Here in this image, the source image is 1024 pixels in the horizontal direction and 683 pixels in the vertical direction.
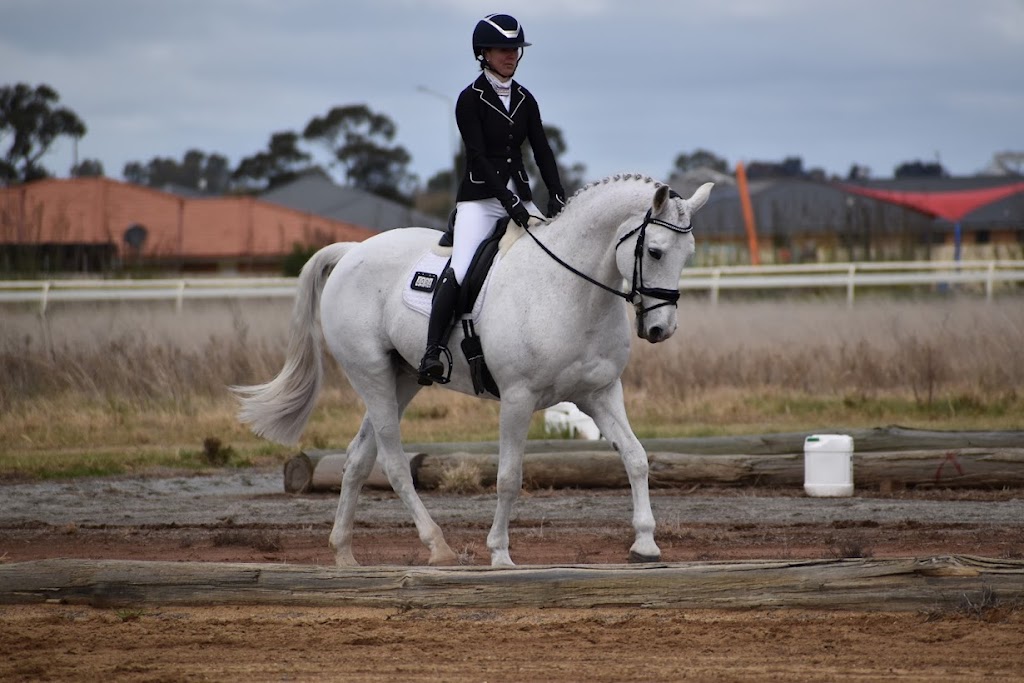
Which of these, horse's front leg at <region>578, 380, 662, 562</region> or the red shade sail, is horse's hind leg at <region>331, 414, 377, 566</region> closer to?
horse's front leg at <region>578, 380, 662, 562</region>

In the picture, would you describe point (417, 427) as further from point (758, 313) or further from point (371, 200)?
point (371, 200)

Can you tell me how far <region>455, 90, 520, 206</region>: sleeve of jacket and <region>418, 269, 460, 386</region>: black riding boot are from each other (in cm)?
60

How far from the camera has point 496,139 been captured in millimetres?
8562

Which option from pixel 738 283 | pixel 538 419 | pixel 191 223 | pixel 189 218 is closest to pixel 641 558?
pixel 538 419

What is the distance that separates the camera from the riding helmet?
8406 millimetres

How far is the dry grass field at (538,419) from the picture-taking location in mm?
15836

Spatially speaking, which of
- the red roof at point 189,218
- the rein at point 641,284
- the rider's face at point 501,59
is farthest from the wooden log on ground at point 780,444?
the red roof at point 189,218

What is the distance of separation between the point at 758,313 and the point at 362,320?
540 inches

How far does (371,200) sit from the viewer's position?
212 ft

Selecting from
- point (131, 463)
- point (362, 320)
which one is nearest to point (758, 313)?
point (131, 463)

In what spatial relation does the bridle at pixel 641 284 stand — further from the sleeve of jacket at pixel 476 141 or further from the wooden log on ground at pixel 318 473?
the wooden log on ground at pixel 318 473

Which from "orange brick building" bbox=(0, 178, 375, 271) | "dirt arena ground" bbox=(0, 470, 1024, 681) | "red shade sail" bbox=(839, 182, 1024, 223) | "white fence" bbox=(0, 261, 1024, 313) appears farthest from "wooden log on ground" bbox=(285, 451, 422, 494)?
"red shade sail" bbox=(839, 182, 1024, 223)

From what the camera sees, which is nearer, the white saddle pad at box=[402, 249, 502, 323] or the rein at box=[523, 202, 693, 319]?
the rein at box=[523, 202, 693, 319]

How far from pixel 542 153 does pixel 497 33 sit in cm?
81
